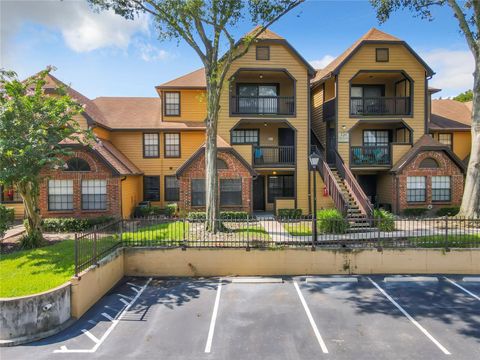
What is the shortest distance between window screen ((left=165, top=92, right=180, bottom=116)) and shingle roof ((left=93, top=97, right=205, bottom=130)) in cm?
70

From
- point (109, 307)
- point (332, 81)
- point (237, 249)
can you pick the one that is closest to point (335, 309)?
point (237, 249)

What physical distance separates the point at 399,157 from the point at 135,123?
673 inches

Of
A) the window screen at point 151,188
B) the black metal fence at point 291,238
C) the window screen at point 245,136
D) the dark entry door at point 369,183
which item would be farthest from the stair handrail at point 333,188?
the window screen at point 151,188

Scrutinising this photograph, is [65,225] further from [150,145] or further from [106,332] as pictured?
[106,332]

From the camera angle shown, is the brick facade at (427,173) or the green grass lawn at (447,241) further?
the brick facade at (427,173)

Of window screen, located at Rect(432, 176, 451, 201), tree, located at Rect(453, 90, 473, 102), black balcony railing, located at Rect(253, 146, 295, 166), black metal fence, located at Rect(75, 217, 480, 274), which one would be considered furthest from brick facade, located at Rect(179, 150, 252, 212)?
tree, located at Rect(453, 90, 473, 102)

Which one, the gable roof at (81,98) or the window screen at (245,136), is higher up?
the gable roof at (81,98)

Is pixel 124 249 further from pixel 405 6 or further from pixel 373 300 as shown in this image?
pixel 405 6

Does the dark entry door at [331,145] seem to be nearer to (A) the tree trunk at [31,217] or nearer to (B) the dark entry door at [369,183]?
(B) the dark entry door at [369,183]

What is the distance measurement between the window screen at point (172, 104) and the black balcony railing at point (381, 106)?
1136cm

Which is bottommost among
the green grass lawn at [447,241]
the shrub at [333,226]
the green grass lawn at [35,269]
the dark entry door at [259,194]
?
the green grass lawn at [35,269]

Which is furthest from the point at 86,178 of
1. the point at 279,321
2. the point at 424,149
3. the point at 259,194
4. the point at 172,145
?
the point at 424,149

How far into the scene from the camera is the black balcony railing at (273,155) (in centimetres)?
2072

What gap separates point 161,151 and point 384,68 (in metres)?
15.1
